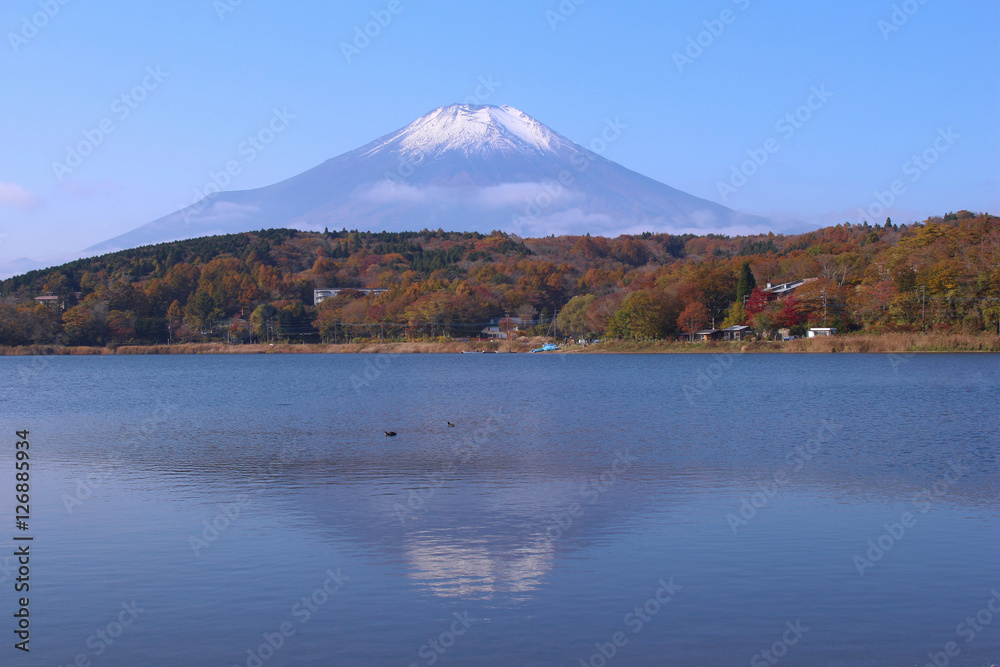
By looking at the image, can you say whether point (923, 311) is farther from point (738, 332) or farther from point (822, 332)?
point (738, 332)

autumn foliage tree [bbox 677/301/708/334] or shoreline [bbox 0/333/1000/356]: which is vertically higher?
autumn foliage tree [bbox 677/301/708/334]

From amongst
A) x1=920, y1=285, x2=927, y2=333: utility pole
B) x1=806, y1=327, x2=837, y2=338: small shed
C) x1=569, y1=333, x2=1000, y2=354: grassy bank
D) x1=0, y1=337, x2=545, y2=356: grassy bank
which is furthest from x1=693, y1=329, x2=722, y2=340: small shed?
x1=0, y1=337, x2=545, y2=356: grassy bank

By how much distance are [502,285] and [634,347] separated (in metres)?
39.4

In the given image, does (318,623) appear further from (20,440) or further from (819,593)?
(20,440)

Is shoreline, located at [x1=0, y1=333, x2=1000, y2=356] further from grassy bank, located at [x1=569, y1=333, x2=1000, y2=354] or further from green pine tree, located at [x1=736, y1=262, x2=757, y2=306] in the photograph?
green pine tree, located at [x1=736, y1=262, x2=757, y2=306]

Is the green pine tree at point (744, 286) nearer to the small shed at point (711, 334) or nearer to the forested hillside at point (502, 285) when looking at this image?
the forested hillside at point (502, 285)

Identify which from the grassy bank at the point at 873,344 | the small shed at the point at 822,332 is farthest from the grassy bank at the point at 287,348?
the small shed at the point at 822,332

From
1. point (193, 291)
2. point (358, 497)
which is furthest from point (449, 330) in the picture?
point (358, 497)

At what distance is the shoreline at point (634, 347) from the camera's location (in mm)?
57500

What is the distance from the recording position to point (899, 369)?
43719 mm

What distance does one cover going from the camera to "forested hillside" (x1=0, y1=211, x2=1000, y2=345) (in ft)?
209

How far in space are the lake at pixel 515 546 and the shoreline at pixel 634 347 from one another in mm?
43324

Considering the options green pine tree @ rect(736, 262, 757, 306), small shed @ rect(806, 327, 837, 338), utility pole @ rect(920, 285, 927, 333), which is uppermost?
green pine tree @ rect(736, 262, 757, 306)

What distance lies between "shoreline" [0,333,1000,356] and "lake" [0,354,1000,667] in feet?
142
